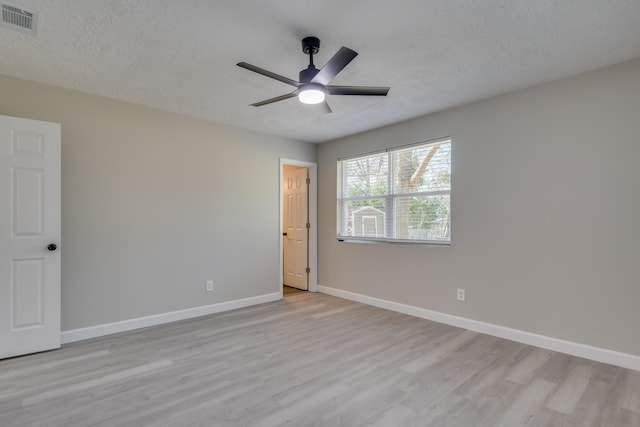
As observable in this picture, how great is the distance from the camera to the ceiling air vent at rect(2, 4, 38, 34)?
6.71ft

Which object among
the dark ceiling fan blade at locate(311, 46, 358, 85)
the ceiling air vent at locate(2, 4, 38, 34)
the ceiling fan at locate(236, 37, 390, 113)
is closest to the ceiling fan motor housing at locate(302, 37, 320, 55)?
the ceiling fan at locate(236, 37, 390, 113)

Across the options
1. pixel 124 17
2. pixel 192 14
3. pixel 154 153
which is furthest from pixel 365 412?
pixel 154 153

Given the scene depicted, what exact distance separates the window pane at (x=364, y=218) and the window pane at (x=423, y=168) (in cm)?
41

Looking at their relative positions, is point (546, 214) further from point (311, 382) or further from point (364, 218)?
point (311, 382)

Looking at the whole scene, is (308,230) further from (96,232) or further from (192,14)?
(192,14)

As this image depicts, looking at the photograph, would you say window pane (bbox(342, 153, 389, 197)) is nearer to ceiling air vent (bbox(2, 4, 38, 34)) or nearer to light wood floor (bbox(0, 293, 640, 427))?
light wood floor (bbox(0, 293, 640, 427))

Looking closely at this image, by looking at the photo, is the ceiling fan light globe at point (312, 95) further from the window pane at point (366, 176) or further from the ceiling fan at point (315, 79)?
the window pane at point (366, 176)

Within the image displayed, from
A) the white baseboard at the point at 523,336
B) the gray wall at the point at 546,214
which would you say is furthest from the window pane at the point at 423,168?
the white baseboard at the point at 523,336

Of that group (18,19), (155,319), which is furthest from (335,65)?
(155,319)

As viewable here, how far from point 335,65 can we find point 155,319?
3394mm

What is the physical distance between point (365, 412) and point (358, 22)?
99.3 inches

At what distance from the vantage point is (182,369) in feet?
8.74

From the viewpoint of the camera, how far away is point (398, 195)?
14.2ft

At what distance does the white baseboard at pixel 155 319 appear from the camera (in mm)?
3287
